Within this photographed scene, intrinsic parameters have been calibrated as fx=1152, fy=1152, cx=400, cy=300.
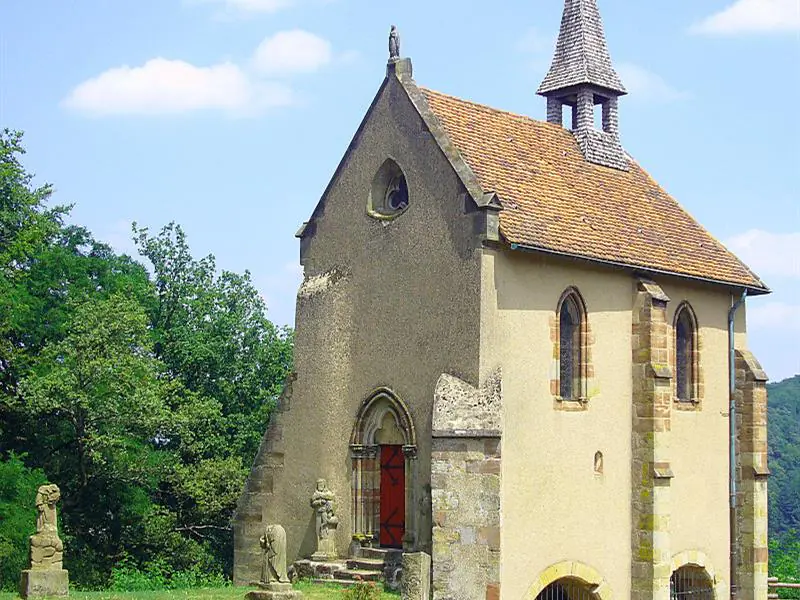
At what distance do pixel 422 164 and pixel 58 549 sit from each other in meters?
10.3

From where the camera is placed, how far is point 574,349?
78.8 ft

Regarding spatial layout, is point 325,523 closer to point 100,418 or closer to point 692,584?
point 692,584

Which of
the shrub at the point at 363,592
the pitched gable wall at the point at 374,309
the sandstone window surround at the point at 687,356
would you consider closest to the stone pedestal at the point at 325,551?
the pitched gable wall at the point at 374,309

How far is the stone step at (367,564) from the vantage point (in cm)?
2311

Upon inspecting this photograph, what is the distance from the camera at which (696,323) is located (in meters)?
27.2

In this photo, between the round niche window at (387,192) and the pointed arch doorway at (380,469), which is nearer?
the pointed arch doorway at (380,469)

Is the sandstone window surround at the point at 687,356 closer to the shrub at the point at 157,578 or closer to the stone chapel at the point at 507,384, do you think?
the stone chapel at the point at 507,384

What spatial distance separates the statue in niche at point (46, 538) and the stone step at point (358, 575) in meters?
5.53

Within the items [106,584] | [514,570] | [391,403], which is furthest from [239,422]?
[514,570]

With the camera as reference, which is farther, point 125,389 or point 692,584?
point 125,389

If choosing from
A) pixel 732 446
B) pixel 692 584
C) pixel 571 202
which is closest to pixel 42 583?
pixel 571 202

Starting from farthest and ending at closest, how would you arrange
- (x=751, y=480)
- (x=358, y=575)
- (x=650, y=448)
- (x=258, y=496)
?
(x=751, y=480), (x=258, y=496), (x=650, y=448), (x=358, y=575)

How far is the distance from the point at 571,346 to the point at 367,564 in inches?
242

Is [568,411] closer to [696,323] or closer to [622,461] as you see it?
[622,461]
